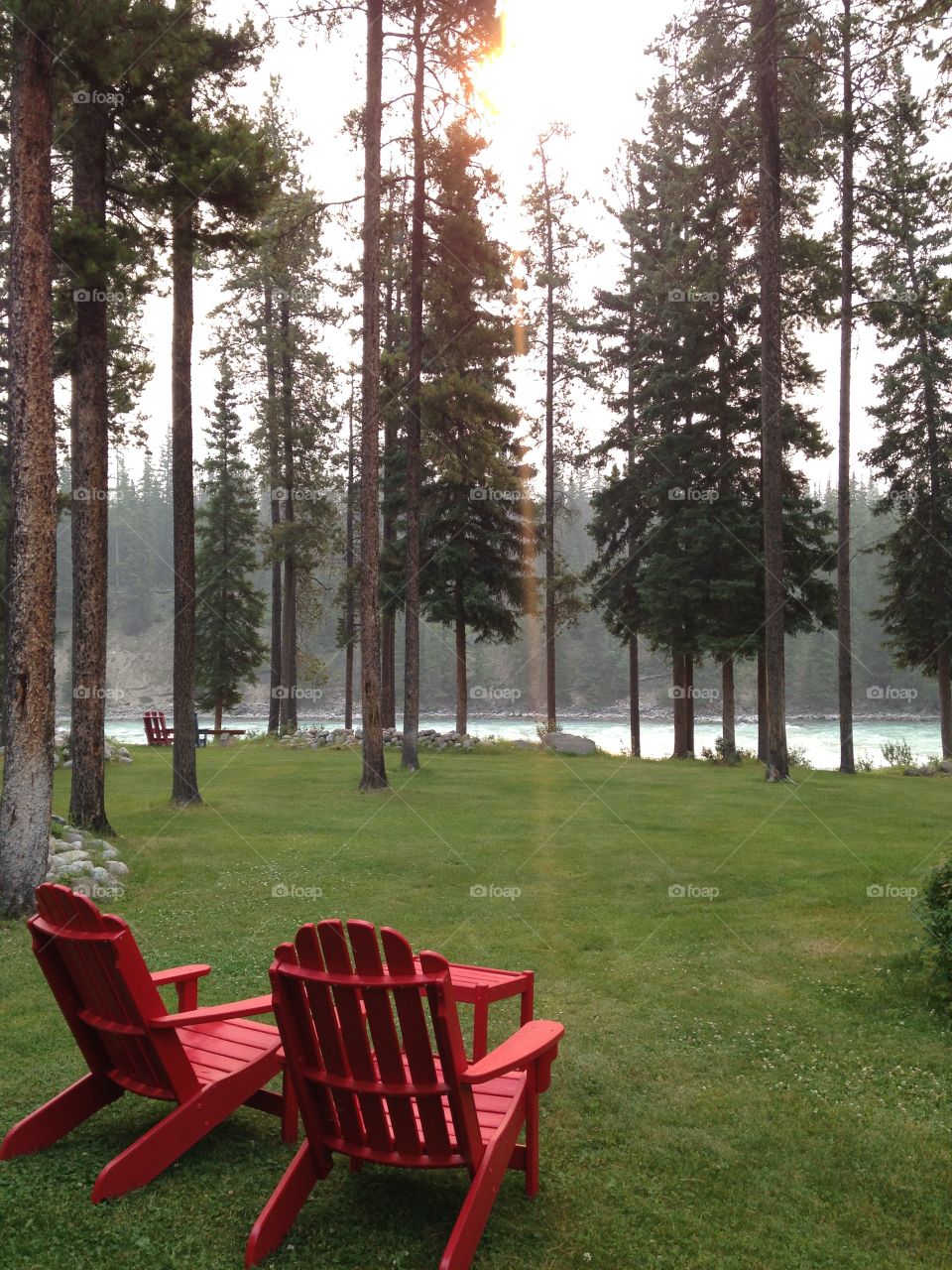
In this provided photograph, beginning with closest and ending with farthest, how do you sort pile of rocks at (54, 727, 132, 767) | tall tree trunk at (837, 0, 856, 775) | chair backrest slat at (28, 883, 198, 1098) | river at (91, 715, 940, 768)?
chair backrest slat at (28, 883, 198, 1098), pile of rocks at (54, 727, 132, 767), tall tree trunk at (837, 0, 856, 775), river at (91, 715, 940, 768)

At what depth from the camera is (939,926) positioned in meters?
5.91

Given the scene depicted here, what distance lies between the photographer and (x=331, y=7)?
51.0 ft

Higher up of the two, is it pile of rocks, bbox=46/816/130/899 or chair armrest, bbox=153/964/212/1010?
chair armrest, bbox=153/964/212/1010

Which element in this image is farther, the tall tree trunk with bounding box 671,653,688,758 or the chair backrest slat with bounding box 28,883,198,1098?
the tall tree trunk with bounding box 671,653,688,758

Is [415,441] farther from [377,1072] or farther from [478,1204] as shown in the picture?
[478,1204]

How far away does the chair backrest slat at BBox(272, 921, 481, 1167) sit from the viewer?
297 centimetres

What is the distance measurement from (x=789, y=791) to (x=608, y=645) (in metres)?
61.9

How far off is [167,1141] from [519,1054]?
4.86 feet

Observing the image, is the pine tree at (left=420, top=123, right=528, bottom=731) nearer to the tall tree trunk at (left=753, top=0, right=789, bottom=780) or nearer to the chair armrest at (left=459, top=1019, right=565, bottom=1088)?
the tall tree trunk at (left=753, top=0, right=789, bottom=780)

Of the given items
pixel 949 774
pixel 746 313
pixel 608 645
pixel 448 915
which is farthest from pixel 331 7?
pixel 608 645

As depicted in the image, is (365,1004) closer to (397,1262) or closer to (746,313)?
(397,1262)

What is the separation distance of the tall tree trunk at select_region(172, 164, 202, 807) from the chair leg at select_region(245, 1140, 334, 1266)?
1065 cm

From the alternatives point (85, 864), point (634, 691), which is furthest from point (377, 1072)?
point (634, 691)

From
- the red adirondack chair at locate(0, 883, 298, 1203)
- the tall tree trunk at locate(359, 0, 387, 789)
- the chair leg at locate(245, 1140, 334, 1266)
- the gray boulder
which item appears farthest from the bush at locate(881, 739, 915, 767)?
the chair leg at locate(245, 1140, 334, 1266)
